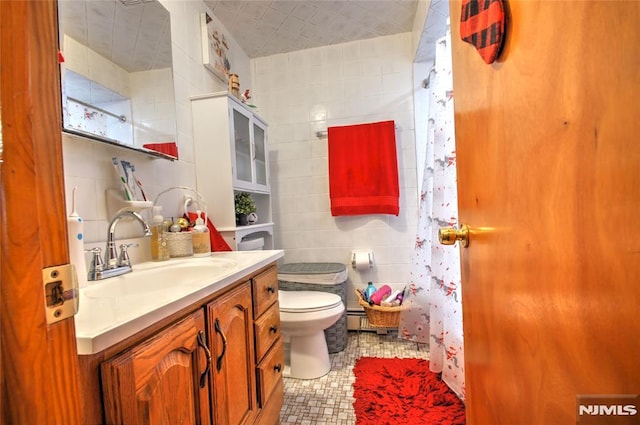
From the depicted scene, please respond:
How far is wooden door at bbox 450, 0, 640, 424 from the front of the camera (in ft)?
0.95

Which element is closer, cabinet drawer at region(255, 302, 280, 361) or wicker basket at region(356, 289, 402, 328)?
cabinet drawer at region(255, 302, 280, 361)

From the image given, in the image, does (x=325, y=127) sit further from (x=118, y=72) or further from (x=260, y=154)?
(x=118, y=72)

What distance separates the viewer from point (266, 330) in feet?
3.80

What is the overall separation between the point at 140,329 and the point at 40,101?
1.35 feet

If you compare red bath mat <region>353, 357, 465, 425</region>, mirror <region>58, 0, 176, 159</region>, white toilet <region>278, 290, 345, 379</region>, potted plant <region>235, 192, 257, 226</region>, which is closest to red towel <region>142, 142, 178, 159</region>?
mirror <region>58, 0, 176, 159</region>

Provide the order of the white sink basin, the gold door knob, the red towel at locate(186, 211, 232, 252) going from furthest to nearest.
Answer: the red towel at locate(186, 211, 232, 252)
the white sink basin
the gold door knob

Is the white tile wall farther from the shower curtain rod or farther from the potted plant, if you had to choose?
the potted plant

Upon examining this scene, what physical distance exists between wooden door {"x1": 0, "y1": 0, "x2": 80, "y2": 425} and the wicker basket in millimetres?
1945

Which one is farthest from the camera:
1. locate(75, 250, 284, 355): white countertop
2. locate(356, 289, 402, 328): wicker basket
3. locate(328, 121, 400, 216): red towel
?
locate(328, 121, 400, 216): red towel

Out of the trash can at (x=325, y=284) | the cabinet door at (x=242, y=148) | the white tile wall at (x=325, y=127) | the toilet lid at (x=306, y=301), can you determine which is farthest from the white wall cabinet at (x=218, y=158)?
the white tile wall at (x=325, y=127)

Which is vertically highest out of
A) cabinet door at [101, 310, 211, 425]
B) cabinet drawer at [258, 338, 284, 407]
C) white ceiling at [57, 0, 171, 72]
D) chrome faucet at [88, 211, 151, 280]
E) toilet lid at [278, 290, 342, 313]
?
white ceiling at [57, 0, 171, 72]

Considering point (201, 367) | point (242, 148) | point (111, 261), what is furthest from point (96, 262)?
point (242, 148)

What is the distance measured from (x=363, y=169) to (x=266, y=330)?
1499 mm

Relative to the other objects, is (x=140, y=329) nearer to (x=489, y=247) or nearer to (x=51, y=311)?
(x=51, y=311)
